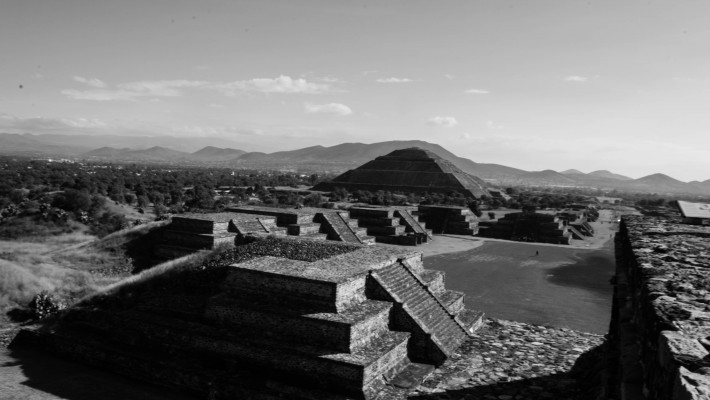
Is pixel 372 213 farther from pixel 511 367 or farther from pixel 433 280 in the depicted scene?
pixel 511 367

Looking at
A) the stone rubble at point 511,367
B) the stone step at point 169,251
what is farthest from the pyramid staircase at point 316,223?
the stone rubble at point 511,367

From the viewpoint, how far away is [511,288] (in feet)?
62.6

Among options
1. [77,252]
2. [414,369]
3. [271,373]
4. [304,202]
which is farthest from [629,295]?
[304,202]

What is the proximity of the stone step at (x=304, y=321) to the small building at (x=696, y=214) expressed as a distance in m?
5.78

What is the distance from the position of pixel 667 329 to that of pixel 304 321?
6974 millimetres

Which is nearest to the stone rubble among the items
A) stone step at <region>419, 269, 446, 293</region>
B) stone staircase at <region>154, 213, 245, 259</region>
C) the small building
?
stone step at <region>419, 269, 446, 293</region>

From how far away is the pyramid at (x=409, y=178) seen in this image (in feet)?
228

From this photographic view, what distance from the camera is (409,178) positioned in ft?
242

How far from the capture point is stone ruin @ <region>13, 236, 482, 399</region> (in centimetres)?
856

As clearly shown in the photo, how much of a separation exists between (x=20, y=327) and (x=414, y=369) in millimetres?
9898

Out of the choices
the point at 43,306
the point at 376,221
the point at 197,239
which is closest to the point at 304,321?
the point at 43,306

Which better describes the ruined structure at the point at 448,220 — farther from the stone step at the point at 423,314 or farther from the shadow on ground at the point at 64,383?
the shadow on ground at the point at 64,383

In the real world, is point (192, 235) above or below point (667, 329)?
below

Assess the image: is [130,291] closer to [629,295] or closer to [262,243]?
[262,243]
